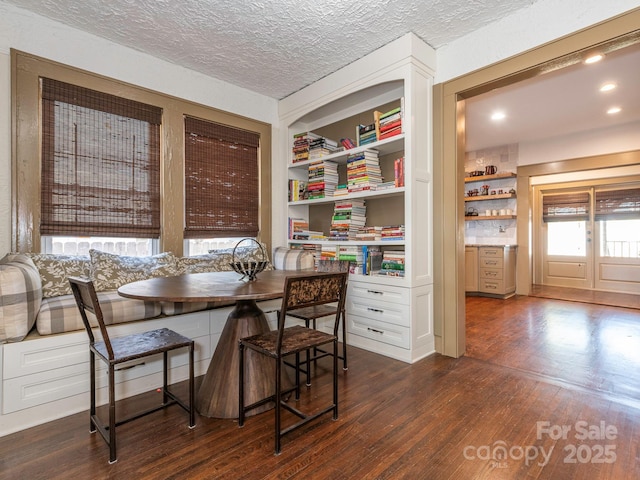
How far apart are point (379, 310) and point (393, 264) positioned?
46 cm

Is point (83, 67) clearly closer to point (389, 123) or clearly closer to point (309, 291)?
point (389, 123)

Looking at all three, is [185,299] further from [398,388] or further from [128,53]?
[128,53]

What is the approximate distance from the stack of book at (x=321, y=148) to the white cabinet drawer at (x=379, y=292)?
60.0 inches

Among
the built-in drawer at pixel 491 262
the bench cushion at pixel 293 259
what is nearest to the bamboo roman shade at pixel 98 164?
the bench cushion at pixel 293 259

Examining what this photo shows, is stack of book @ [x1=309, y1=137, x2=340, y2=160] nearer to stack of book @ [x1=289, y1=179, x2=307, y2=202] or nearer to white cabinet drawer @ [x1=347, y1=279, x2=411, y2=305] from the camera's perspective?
stack of book @ [x1=289, y1=179, x2=307, y2=202]

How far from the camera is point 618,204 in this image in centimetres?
597

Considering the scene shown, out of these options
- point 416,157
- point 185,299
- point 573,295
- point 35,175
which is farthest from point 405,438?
point 573,295

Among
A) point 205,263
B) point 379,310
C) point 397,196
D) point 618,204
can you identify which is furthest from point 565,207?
point 205,263

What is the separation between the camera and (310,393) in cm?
226

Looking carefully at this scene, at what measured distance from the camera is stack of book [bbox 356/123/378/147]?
3208 mm

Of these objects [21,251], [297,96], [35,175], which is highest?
[297,96]

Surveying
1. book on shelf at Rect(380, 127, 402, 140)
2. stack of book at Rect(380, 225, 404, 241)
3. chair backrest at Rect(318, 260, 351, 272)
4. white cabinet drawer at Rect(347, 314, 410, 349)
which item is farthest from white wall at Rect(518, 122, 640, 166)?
chair backrest at Rect(318, 260, 351, 272)

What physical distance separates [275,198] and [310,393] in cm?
249

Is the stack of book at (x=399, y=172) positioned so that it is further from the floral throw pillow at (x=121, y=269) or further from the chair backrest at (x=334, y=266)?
the floral throw pillow at (x=121, y=269)
